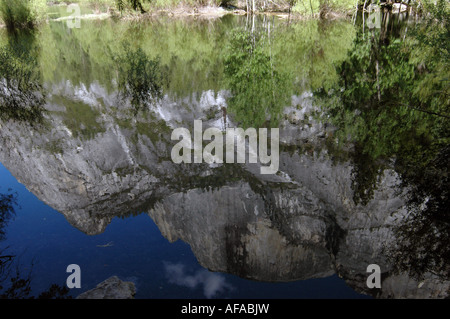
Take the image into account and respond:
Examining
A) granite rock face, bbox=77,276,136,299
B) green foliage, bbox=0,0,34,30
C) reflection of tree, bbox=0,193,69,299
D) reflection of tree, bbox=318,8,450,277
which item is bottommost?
granite rock face, bbox=77,276,136,299

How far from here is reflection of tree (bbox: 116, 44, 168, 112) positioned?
8.51 m

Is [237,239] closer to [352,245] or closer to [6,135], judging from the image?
[352,245]

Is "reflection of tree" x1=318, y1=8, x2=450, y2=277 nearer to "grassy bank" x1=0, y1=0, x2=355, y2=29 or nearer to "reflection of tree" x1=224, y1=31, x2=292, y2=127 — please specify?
"reflection of tree" x1=224, y1=31, x2=292, y2=127

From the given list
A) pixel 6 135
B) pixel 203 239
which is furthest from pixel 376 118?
pixel 6 135

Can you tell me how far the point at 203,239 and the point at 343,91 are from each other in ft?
17.6

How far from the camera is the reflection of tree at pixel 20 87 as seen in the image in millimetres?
7711

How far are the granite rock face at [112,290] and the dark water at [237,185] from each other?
0.29 feet

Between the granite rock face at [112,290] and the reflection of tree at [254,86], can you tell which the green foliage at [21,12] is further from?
the granite rock face at [112,290]

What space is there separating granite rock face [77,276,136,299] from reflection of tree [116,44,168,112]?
5193 mm

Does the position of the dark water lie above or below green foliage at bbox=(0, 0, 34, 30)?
below

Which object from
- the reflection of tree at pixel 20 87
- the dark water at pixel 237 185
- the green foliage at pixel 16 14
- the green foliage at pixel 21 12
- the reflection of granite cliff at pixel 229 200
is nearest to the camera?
the dark water at pixel 237 185

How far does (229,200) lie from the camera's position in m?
4.98

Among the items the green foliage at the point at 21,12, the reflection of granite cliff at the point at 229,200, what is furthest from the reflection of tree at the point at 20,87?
the green foliage at the point at 21,12

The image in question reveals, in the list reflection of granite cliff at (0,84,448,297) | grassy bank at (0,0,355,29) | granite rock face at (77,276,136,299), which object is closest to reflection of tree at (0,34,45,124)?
reflection of granite cliff at (0,84,448,297)
